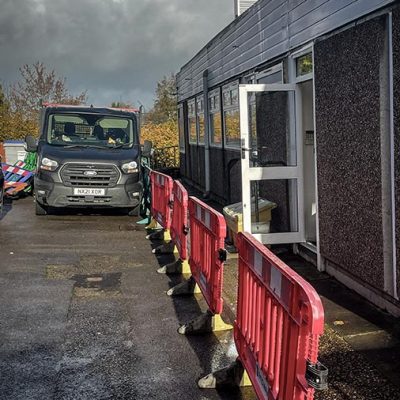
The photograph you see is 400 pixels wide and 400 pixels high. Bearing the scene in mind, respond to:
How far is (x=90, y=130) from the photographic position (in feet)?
38.1

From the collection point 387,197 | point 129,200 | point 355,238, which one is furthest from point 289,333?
point 129,200

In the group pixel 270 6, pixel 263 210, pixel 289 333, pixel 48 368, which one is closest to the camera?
pixel 289 333

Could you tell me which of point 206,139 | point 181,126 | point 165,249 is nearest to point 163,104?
point 181,126

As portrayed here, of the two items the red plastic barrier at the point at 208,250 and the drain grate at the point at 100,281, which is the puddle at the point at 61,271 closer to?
the drain grate at the point at 100,281

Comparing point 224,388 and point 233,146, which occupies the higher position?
point 233,146

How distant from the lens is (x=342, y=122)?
5.58 meters

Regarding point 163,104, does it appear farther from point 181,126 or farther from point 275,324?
point 275,324

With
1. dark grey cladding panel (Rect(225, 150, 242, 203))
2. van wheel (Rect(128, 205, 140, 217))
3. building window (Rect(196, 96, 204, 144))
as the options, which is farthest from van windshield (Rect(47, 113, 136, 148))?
building window (Rect(196, 96, 204, 144))

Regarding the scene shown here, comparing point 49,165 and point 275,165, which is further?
point 49,165

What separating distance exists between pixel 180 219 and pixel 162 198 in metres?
2.10

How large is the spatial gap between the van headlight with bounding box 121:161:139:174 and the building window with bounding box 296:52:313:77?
4.74m

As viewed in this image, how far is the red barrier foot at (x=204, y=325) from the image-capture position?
4633 millimetres

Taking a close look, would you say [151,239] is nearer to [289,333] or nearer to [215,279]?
[215,279]

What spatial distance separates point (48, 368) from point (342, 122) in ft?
12.2
